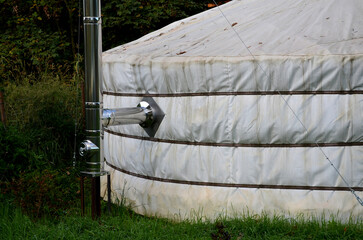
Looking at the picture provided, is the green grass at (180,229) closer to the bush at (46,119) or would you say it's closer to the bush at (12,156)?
the bush at (12,156)

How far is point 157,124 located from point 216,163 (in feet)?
1.75

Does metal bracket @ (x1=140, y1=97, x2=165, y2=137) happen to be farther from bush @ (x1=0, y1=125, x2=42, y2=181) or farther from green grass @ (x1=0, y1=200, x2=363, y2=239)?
bush @ (x1=0, y1=125, x2=42, y2=181)

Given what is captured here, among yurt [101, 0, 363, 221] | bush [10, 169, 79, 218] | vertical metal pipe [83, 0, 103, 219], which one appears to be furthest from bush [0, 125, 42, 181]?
vertical metal pipe [83, 0, 103, 219]

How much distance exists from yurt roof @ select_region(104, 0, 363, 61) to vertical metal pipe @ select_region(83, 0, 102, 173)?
475 millimetres

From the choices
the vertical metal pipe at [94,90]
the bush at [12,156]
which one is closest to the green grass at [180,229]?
the vertical metal pipe at [94,90]

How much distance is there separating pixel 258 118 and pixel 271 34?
2.08 feet

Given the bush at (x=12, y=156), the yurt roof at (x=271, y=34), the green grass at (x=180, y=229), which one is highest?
the yurt roof at (x=271, y=34)

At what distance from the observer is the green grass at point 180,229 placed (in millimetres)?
3754

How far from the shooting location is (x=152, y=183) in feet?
15.2

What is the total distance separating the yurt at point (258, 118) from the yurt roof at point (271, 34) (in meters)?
0.01

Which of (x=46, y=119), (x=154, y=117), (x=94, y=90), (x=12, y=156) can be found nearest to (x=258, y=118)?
(x=154, y=117)

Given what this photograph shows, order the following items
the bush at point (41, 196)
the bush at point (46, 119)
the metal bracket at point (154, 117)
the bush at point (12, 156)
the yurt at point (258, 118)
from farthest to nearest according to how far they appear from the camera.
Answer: the bush at point (46, 119) → the bush at point (12, 156) → the bush at point (41, 196) → the metal bracket at point (154, 117) → the yurt at point (258, 118)

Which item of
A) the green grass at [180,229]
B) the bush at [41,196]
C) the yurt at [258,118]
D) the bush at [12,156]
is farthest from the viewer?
the bush at [12,156]

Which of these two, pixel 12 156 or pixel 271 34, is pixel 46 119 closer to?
pixel 12 156
